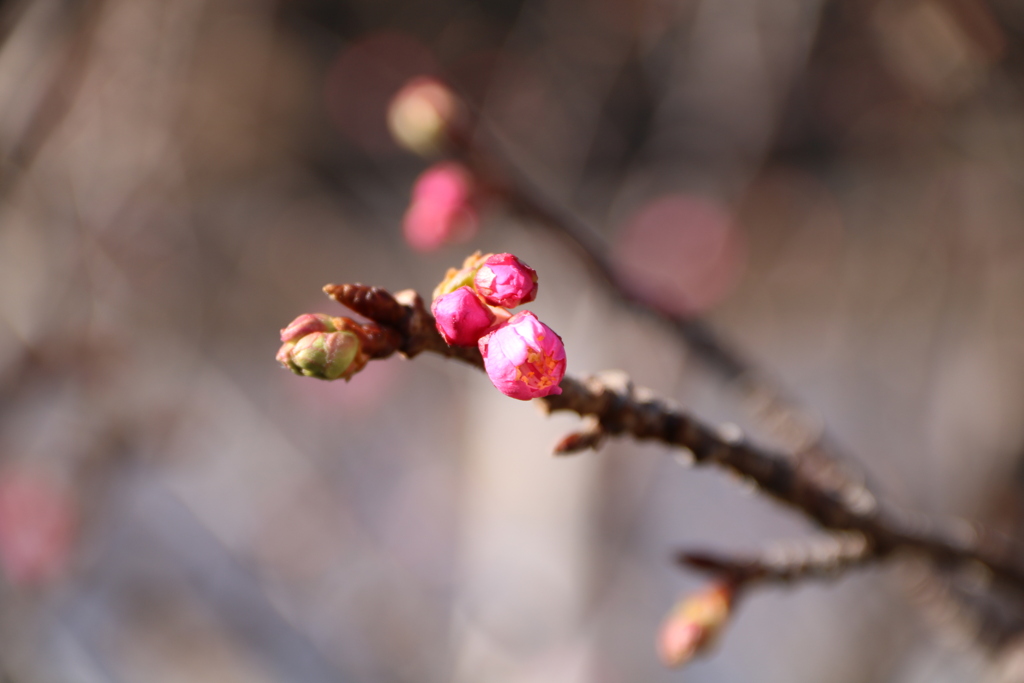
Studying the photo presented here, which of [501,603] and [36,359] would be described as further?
[501,603]

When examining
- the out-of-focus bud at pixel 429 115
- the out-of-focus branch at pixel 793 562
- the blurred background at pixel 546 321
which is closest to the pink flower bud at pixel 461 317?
the out-of-focus branch at pixel 793 562

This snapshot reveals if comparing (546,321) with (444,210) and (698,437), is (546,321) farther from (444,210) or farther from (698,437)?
(698,437)

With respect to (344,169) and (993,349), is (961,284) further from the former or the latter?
(344,169)

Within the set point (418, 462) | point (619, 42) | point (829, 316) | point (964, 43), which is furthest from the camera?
point (418, 462)

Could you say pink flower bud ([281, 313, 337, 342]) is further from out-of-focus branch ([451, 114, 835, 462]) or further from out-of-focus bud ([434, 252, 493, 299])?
out-of-focus branch ([451, 114, 835, 462])

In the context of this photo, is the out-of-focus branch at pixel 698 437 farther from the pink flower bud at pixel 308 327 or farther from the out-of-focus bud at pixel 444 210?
→ the out-of-focus bud at pixel 444 210

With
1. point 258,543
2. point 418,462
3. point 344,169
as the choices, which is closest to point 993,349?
point 418,462

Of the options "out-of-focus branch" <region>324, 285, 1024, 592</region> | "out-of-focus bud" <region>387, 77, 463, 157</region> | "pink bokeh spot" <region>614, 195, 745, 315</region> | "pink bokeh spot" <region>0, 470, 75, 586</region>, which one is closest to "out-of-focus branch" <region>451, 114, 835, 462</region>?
"out-of-focus bud" <region>387, 77, 463, 157</region>
